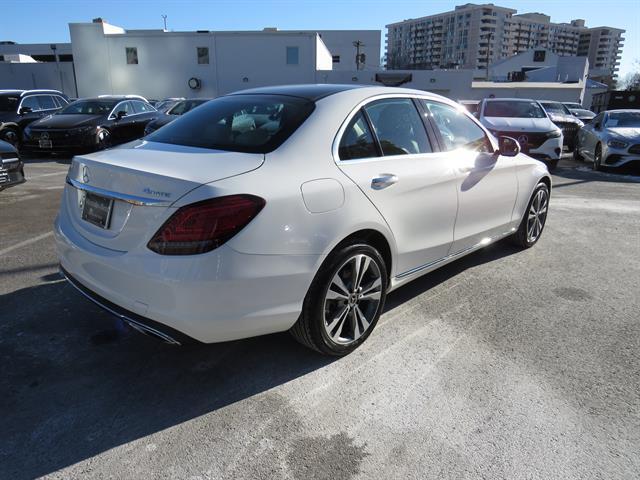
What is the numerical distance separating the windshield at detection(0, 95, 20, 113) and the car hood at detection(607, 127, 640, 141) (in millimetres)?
15310

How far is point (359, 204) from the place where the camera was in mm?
2830

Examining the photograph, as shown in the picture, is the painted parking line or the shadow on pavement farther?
the painted parking line

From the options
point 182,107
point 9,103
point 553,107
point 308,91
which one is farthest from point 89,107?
point 553,107

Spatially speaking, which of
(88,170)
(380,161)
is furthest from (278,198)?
(88,170)

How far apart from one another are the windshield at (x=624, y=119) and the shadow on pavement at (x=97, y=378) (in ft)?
41.1

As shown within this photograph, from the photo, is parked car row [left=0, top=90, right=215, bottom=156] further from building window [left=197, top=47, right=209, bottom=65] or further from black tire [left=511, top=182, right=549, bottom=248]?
building window [left=197, top=47, right=209, bottom=65]

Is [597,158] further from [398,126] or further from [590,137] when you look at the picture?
[398,126]

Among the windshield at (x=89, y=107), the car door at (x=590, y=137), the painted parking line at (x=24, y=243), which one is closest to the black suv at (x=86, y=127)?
the windshield at (x=89, y=107)

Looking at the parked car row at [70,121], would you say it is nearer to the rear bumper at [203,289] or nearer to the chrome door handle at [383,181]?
the rear bumper at [203,289]

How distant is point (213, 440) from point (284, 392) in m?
0.50

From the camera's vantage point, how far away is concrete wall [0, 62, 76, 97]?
3641 cm

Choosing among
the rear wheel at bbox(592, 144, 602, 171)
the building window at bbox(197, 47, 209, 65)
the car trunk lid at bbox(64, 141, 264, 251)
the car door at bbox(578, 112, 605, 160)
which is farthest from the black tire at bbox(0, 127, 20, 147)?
the building window at bbox(197, 47, 209, 65)

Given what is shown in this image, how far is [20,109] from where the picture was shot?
1299 cm

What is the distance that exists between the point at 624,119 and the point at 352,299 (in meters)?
12.6
